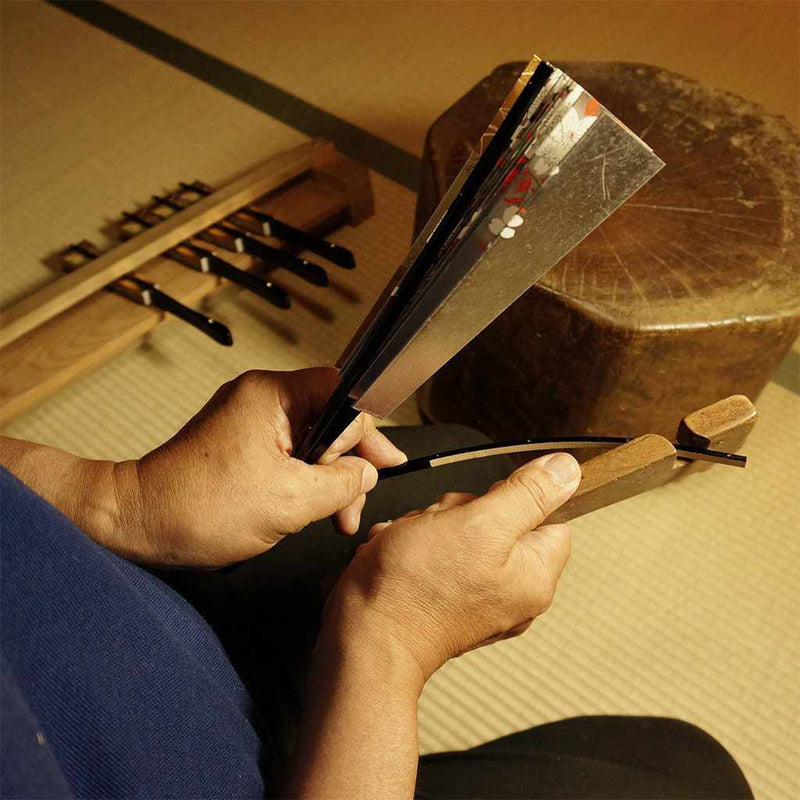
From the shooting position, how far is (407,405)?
1.60 m

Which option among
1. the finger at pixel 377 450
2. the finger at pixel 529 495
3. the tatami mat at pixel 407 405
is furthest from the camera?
the tatami mat at pixel 407 405

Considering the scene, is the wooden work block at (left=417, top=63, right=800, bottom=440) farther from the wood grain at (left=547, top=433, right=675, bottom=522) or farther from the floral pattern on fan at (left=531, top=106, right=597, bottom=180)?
the floral pattern on fan at (left=531, top=106, right=597, bottom=180)

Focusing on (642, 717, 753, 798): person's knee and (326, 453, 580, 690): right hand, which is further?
(642, 717, 753, 798): person's knee

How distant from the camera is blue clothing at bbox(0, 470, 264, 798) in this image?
0.44 m

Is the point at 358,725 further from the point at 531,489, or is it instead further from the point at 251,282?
the point at 251,282

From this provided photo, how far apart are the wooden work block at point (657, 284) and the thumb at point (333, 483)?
449mm

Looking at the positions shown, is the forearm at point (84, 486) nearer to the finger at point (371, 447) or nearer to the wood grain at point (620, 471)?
the finger at point (371, 447)

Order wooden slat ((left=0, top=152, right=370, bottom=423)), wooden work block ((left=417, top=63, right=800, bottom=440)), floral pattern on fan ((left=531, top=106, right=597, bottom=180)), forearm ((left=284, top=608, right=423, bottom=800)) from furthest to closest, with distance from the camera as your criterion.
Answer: wooden slat ((left=0, top=152, right=370, bottom=423)), wooden work block ((left=417, top=63, right=800, bottom=440)), forearm ((left=284, top=608, right=423, bottom=800)), floral pattern on fan ((left=531, top=106, right=597, bottom=180))

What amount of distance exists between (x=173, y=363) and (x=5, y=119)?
43.4 inches

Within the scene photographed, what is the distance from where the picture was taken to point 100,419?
1.56m

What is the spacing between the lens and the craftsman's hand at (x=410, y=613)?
2.00ft

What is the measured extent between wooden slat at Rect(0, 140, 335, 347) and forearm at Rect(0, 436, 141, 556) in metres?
0.81

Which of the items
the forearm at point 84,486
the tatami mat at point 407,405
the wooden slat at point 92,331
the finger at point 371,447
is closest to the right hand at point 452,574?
the finger at point 371,447

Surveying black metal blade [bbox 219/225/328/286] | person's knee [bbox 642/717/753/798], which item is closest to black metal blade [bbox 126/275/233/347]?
black metal blade [bbox 219/225/328/286]
